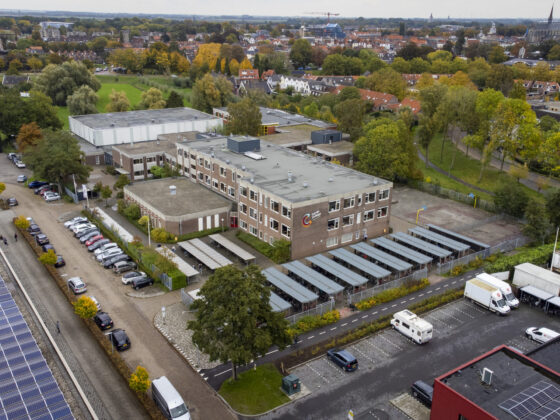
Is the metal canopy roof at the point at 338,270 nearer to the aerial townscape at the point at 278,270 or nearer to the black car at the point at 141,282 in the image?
the aerial townscape at the point at 278,270

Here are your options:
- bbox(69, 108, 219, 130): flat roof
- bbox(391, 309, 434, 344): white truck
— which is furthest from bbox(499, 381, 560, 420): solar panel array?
bbox(69, 108, 219, 130): flat roof

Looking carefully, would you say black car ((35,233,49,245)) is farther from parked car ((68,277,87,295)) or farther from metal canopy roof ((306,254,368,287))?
metal canopy roof ((306,254,368,287))

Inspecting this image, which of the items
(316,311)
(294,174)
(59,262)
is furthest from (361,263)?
(59,262)

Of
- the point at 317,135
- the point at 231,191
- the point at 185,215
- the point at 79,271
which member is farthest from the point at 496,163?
the point at 79,271

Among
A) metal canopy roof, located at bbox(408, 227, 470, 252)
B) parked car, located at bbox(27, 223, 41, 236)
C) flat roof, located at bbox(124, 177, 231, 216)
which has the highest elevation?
flat roof, located at bbox(124, 177, 231, 216)

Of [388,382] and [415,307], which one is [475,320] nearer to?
[415,307]
